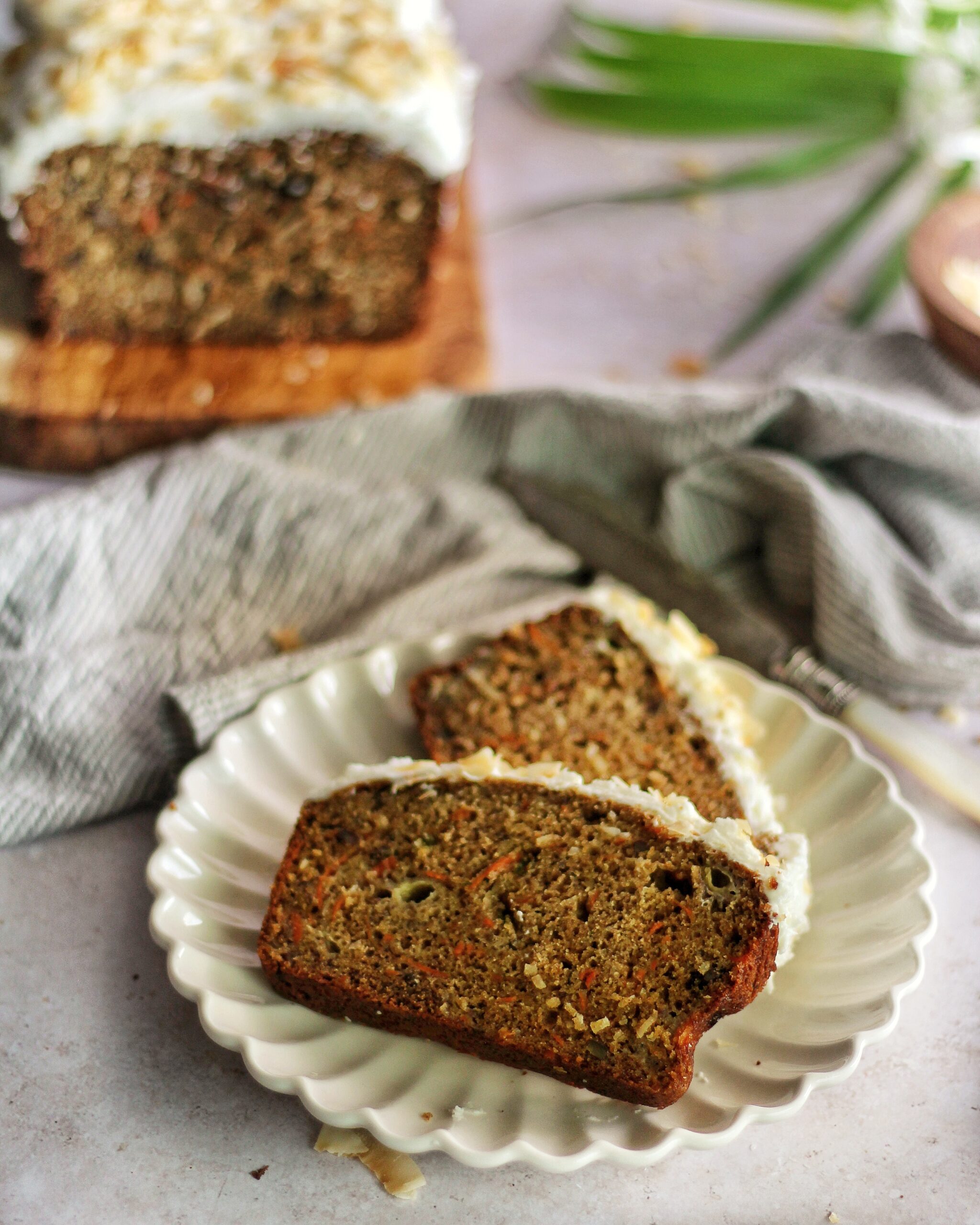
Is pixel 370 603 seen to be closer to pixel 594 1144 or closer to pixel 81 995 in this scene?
pixel 81 995

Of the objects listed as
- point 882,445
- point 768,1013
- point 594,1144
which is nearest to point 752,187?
point 882,445

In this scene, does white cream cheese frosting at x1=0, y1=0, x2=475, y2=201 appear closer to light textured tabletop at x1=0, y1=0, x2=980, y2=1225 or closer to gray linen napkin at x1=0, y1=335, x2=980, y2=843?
gray linen napkin at x1=0, y1=335, x2=980, y2=843

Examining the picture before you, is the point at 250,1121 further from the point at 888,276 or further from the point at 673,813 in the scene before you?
the point at 888,276

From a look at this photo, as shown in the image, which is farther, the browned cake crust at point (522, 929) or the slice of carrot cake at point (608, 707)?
the slice of carrot cake at point (608, 707)

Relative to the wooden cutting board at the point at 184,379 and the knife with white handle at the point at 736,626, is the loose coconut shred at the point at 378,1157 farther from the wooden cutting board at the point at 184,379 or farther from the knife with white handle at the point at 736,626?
the wooden cutting board at the point at 184,379

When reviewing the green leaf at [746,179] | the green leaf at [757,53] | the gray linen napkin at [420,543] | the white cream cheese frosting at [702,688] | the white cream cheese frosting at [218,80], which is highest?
the white cream cheese frosting at [218,80]

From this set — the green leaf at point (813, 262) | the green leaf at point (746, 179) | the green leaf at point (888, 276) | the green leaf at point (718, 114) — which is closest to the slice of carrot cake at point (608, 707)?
the green leaf at point (813, 262)

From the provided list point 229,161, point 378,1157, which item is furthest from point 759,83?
point 378,1157

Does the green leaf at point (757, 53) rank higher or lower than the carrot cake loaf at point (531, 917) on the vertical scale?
higher
